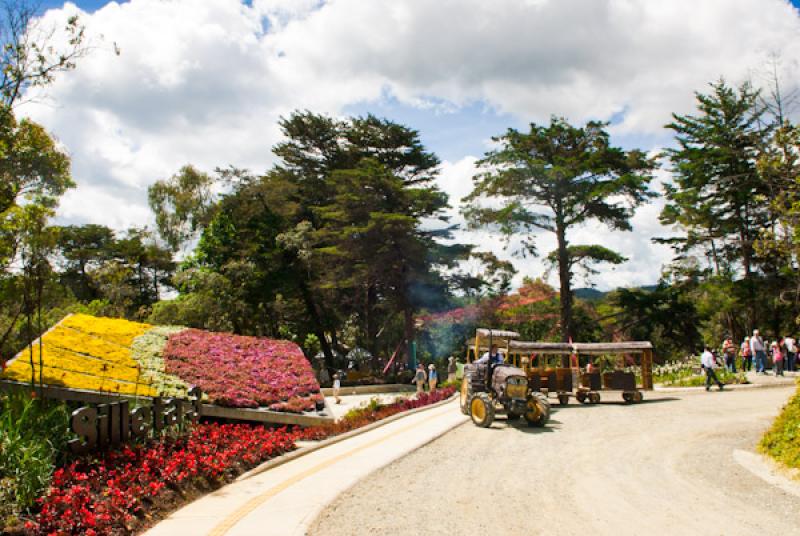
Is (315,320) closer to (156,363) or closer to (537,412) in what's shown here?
(156,363)

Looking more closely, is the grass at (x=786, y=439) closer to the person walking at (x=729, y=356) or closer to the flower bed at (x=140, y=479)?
the flower bed at (x=140, y=479)

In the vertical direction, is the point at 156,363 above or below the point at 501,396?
above

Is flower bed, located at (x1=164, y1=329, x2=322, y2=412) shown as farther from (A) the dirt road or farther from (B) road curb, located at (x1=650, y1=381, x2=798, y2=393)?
(B) road curb, located at (x1=650, y1=381, x2=798, y2=393)

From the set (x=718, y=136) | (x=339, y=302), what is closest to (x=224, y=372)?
(x=339, y=302)

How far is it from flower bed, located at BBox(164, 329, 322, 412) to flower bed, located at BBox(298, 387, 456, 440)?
1031mm

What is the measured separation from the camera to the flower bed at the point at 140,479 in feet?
22.3

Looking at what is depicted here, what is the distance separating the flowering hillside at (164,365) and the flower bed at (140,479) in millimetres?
2468

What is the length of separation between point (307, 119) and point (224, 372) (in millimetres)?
27462

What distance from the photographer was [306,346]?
42.9 meters

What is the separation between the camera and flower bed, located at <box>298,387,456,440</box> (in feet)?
46.2

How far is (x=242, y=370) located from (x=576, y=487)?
10.5 meters

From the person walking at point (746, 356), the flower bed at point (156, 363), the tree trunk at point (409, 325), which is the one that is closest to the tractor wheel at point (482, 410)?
the flower bed at point (156, 363)

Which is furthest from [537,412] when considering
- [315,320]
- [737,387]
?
[315,320]

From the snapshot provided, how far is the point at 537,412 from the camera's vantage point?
15141 mm
